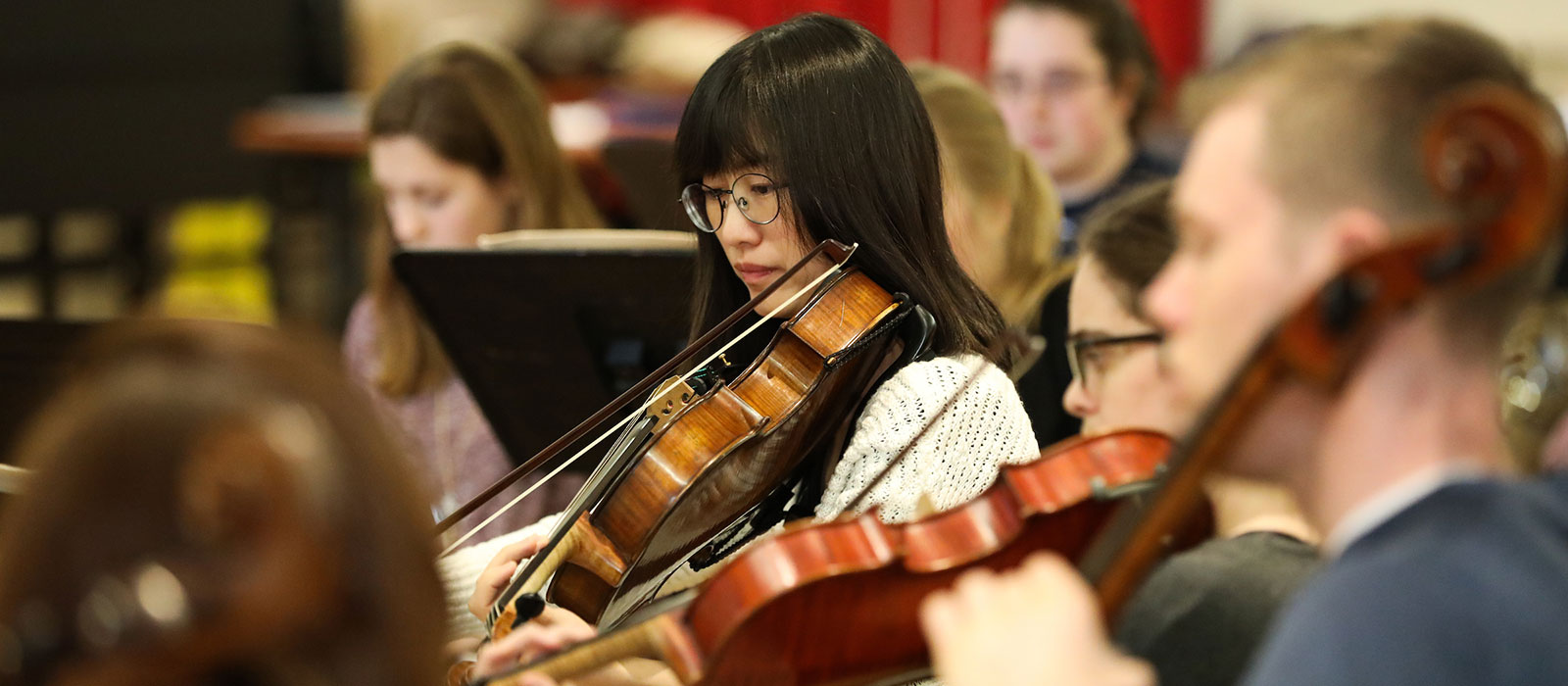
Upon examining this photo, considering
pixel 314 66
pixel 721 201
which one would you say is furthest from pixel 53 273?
pixel 721 201

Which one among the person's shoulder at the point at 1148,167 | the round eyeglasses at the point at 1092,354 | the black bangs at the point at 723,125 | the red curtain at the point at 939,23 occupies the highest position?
the red curtain at the point at 939,23

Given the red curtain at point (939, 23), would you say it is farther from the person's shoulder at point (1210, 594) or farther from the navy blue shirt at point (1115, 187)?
the person's shoulder at point (1210, 594)

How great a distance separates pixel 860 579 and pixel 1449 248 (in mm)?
416

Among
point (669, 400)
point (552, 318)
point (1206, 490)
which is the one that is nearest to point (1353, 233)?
point (1206, 490)

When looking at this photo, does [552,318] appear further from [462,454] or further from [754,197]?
[462,454]

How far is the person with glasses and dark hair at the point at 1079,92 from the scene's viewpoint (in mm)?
2873

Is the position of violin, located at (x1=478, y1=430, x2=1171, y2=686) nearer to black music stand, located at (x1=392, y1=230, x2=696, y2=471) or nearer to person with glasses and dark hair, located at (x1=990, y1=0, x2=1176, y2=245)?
black music stand, located at (x1=392, y1=230, x2=696, y2=471)

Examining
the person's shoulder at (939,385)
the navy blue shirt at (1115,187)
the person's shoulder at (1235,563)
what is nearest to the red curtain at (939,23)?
the navy blue shirt at (1115,187)

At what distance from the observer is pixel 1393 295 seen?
729 mm

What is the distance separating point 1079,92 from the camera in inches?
113

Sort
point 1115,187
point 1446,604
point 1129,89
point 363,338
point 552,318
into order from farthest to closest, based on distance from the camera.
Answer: point 1129,89 → point 1115,187 → point 363,338 → point 552,318 → point 1446,604

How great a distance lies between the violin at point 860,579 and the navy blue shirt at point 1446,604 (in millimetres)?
273

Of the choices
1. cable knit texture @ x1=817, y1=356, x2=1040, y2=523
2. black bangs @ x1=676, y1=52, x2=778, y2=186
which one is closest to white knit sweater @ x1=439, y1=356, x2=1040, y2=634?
cable knit texture @ x1=817, y1=356, x2=1040, y2=523

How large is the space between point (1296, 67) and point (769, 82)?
0.70 meters
